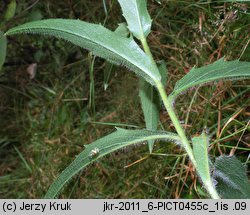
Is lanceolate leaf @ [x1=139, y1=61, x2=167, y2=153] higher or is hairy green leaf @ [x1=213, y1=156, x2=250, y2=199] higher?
lanceolate leaf @ [x1=139, y1=61, x2=167, y2=153]

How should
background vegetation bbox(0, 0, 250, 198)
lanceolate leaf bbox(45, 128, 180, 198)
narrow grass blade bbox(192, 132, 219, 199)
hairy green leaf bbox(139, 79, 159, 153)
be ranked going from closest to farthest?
narrow grass blade bbox(192, 132, 219, 199)
lanceolate leaf bbox(45, 128, 180, 198)
hairy green leaf bbox(139, 79, 159, 153)
background vegetation bbox(0, 0, 250, 198)

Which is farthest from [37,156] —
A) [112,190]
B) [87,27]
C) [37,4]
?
[87,27]

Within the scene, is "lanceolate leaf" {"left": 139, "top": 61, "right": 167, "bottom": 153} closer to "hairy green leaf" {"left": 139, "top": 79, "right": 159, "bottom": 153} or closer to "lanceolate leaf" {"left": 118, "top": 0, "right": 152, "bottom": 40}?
"hairy green leaf" {"left": 139, "top": 79, "right": 159, "bottom": 153}

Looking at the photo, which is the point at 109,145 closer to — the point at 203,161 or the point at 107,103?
the point at 203,161

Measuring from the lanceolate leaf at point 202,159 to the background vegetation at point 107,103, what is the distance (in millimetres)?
558

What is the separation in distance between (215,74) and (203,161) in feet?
0.79

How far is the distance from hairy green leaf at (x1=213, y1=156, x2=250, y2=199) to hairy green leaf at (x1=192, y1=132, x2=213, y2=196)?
152 mm

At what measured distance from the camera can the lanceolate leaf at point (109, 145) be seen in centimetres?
101

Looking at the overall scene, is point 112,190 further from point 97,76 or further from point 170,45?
point 170,45

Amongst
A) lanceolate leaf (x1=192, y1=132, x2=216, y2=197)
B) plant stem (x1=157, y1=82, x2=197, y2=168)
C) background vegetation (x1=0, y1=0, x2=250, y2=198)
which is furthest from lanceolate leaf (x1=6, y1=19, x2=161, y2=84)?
background vegetation (x1=0, y1=0, x2=250, y2=198)

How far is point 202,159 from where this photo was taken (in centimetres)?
92

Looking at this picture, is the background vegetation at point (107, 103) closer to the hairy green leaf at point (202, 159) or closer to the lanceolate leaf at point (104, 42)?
the lanceolate leaf at point (104, 42)

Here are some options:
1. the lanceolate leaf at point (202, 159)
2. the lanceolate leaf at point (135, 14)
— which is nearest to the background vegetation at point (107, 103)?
the lanceolate leaf at point (135, 14)

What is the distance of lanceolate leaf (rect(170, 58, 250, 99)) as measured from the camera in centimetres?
103
